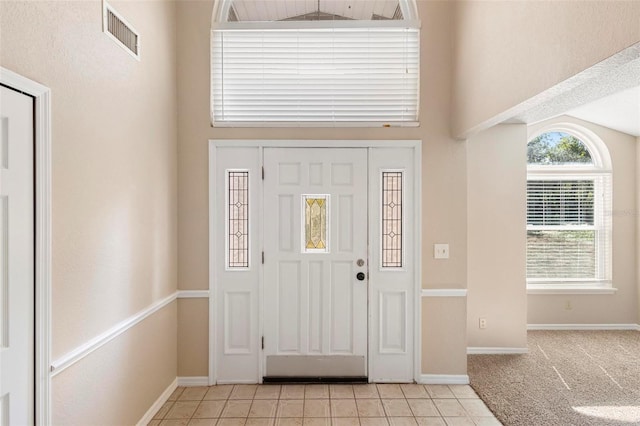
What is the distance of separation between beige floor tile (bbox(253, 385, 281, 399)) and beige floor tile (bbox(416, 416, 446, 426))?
107 centimetres

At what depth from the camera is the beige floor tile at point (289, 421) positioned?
9.40 ft

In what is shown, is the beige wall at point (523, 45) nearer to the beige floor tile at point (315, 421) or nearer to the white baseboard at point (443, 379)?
the white baseboard at point (443, 379)

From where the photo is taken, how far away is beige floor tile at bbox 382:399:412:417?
2990 millimetres

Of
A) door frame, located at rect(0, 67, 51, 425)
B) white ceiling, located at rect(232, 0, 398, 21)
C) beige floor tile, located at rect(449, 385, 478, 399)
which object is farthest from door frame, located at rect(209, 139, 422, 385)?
door frame, located at rect(0, 67, 51, 425)

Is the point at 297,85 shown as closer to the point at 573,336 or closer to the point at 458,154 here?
the point at 458,154

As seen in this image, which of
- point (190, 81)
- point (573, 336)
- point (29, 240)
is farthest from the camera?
point (573, 336)

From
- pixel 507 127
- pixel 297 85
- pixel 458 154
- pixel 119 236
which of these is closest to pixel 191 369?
pixel 119 236

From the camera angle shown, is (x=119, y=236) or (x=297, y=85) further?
(x=297, y=85)

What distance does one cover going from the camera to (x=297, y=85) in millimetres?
3496

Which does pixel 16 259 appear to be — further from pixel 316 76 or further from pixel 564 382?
pixel 564 382

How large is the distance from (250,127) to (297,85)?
20.4 inches

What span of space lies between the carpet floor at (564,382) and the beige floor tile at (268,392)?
1.57 m

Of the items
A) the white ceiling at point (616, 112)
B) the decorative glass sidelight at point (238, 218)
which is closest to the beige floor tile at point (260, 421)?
the decorative glass sidelight at point (238, 218)

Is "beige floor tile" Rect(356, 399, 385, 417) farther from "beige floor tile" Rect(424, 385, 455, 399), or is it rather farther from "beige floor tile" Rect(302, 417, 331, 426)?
"beige floor tile" Rect(424, 385, 455, 399)
